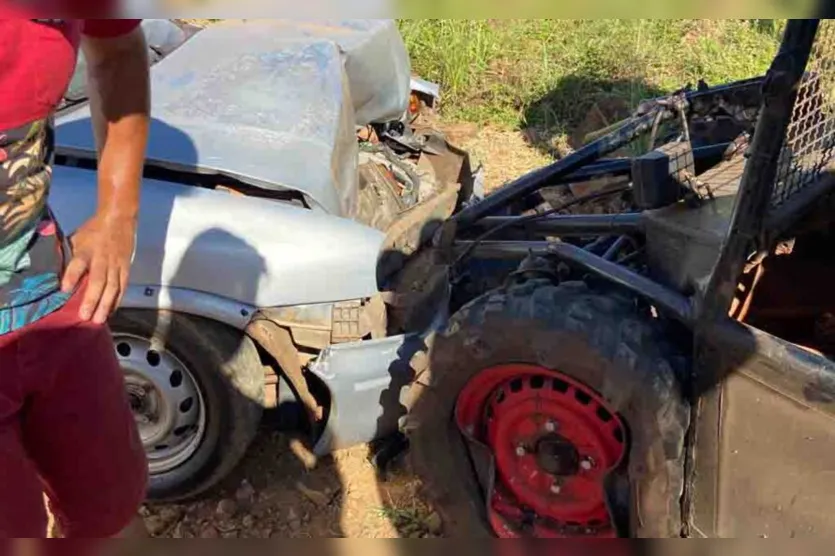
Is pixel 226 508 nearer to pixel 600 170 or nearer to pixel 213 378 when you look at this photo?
pixel 213 378

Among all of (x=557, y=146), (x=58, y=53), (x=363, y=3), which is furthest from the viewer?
(x=557, y=146)

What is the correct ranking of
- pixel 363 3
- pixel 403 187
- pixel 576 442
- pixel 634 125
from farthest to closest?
pixel 403 187
pixel 634 125
pixel 576 442
pixel 363 3

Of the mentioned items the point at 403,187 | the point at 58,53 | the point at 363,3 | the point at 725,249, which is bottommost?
the point at 403,187

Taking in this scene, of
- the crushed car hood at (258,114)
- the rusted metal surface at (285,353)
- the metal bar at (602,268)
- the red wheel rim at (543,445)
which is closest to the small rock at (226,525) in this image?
the rusted metal surface at (285,353)

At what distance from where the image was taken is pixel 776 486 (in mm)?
2295

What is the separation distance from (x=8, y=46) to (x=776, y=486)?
1875mm

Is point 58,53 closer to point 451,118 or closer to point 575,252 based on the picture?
point 575,252

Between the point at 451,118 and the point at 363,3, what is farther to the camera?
the point at 451,118

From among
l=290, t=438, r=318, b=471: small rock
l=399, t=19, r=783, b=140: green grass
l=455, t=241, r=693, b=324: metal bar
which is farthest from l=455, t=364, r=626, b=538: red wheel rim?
l=399, t=19, r=783, b=140: green grass

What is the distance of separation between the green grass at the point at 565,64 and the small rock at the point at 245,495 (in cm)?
362

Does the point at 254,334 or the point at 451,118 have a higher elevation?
the point at 254,334

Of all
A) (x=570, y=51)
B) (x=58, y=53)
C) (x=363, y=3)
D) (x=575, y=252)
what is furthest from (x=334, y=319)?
(x=570, y=51)

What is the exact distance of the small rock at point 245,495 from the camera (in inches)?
130

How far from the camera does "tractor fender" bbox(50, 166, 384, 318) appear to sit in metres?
2.95
